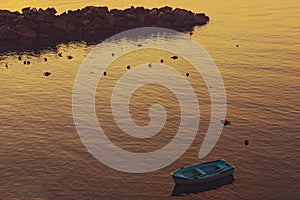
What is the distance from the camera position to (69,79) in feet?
286

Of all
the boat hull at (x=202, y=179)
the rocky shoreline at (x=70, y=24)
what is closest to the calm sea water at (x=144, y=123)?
the boat hull at (x=202, y=179)

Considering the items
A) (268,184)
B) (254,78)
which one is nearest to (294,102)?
(254,78)

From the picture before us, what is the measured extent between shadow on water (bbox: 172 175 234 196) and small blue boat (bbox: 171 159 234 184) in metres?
0.54

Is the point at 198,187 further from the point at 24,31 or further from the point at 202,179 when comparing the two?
the point at 24,31

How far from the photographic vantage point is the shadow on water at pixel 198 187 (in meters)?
46.3

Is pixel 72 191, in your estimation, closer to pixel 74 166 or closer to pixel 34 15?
pixel 74 166

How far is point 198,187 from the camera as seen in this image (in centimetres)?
4706

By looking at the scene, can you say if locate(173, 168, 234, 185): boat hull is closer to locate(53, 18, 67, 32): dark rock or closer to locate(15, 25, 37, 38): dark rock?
locate(15, 25, 37, 38): dark rock

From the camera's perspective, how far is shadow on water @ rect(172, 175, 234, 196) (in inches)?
1822

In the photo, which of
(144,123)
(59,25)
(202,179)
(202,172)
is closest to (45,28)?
(59,25)

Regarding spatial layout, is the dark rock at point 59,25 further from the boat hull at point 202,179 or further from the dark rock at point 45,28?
the boat hull at point 202,179

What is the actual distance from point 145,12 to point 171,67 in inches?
2277

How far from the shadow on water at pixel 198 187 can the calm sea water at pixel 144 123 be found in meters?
0.82

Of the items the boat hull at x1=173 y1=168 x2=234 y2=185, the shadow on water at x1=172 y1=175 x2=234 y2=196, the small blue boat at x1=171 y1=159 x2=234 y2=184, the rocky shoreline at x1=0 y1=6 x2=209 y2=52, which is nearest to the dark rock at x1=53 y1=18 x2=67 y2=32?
the rocky shoreline at x1=0 y1=6 x2=209 y2=52
